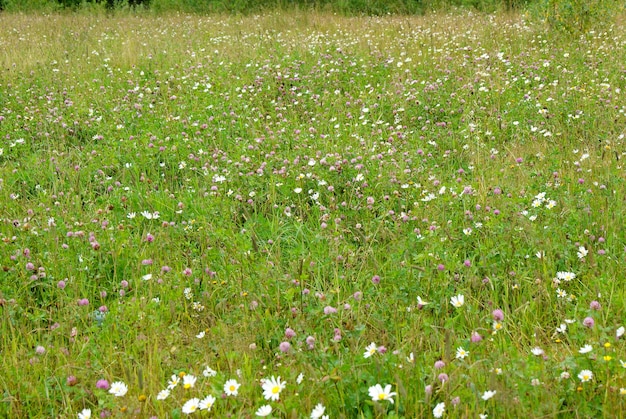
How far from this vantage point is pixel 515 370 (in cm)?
219

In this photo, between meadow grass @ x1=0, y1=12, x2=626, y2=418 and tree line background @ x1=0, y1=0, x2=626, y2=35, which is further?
tree line background @ x1=0, y1=0, x2=626, y2=35

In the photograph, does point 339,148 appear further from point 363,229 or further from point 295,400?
point 295,400

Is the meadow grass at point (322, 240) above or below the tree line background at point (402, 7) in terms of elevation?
below

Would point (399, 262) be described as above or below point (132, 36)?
below

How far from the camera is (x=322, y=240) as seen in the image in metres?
3.80

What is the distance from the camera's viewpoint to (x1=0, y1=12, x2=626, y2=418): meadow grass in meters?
2.34

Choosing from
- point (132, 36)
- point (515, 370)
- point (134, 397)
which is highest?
point (132, 36)

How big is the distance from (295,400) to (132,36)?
993 centimetres

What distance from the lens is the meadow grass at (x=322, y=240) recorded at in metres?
2.34

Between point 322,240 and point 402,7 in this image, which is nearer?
point 322,240

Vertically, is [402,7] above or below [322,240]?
above

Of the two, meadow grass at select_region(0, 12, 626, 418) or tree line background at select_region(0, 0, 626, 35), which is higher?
tree line background at select_region(0, 0, 626, 35)

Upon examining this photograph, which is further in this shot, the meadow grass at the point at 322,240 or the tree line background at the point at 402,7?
the tree line background at the point at 402,7

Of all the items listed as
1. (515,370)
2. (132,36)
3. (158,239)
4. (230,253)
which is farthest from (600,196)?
(132,36)
